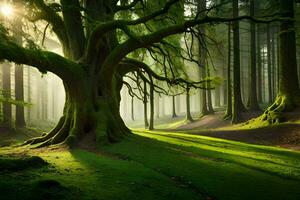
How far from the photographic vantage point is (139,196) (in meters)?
7.60

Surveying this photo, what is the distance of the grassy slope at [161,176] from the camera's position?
7492mm

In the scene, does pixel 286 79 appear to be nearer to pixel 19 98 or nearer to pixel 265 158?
pixel 265 158

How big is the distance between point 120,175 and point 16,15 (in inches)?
202

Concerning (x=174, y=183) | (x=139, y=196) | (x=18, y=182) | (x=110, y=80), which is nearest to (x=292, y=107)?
(x=110, y=80)

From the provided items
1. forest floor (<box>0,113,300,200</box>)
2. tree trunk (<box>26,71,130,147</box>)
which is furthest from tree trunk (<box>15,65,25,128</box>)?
forest floor (<box>0,113,300,200</box>)

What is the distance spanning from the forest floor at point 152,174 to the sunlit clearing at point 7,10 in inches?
150

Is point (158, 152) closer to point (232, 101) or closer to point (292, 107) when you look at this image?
point (292, 107)

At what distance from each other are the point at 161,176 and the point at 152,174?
27 centimetres

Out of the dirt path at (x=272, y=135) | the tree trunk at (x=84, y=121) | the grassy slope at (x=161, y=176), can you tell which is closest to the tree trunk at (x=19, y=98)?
the tree trunk at (x=84, y=121)

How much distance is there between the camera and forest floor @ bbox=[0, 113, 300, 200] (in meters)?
7.45

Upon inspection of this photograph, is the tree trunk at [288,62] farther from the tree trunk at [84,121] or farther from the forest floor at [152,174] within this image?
the tree trunk at [84,121]

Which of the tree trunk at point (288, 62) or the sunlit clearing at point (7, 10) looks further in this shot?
the tree trunk at point (288, 62)

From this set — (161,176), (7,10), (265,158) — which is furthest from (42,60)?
(265,158)

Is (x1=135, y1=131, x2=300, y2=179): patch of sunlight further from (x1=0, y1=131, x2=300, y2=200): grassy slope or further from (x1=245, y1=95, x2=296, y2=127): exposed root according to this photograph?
(x1=245, y1=95, x2=296, y2=127): exposed root
